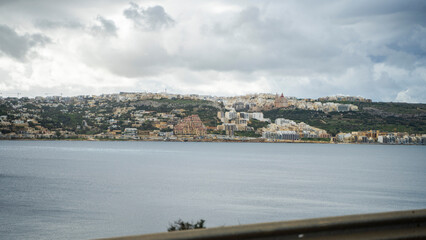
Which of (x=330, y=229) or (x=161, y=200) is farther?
(x=161, y=200)

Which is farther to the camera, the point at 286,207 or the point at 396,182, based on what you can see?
the point at 396,182

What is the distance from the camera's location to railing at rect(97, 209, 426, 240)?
11.8 feet

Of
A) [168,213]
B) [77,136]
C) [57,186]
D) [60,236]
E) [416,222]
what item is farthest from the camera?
[77,136]

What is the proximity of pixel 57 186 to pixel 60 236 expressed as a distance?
2529 cm

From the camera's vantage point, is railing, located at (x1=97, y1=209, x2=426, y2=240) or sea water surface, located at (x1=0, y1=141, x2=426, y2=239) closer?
railing, located at (x1=97, y1=209, x2=426, y2=240)

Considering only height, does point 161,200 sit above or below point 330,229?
below

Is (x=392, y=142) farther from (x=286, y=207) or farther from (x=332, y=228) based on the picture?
(x=332, y=228)

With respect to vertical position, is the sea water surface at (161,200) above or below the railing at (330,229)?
below

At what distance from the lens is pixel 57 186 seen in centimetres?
4744

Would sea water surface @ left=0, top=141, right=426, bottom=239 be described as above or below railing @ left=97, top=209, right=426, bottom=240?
below

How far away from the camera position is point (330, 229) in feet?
12.8

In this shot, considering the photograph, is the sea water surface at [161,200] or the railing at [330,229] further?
the sea water surface at [161,200]

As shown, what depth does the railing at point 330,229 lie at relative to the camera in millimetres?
3596

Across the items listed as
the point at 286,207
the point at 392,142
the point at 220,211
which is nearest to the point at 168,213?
the point at 220,211
